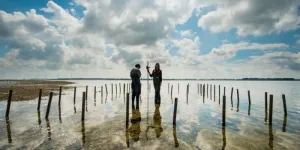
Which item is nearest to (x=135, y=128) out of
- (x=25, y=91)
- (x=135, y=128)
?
(x=135, y=128)

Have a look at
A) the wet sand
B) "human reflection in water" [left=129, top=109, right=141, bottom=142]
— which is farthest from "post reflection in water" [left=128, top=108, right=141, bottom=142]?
the wet sand

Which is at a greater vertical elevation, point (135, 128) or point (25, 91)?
point (135, 128)

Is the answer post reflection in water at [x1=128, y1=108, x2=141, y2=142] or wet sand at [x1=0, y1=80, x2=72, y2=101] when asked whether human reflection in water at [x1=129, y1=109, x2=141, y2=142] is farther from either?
wet sand at [x1=0, y1=80, x2=72, y2=101]

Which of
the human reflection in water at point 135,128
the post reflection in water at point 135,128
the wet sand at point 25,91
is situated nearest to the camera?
the post reflection in water at point 135,128

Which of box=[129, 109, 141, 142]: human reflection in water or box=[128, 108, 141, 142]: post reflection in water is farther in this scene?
box=[129, 109, 141, 142]: human reflection in water

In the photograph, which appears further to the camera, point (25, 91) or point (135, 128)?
point (25, 91)

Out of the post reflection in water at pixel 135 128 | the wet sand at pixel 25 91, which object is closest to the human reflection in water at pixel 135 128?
the post reflection in water at pixel 135 128

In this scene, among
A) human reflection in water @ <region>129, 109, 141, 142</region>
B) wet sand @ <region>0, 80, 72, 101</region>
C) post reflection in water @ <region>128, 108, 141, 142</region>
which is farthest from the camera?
wet sand @ <region>0, 80, 72, 101</region>

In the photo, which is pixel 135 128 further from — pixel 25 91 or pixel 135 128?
pixel 25 91

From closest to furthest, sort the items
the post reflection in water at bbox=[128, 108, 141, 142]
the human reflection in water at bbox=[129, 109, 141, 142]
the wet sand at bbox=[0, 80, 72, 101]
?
the post reflection in water at bbox=[128, 108, 141, 142]
the human reflection in water at bbox=[129, 109, 141, 142]
the wet sand at bbox=[0, 80, 72, 101]

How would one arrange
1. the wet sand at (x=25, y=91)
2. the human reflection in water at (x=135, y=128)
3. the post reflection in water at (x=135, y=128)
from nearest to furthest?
the post reflection in water at (x=135, y=128)
the human reflection in water at (x=135, y=128)
the wet sand at (x=25, y=91)

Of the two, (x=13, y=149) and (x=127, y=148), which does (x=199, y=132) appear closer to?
(x=127, y=148)

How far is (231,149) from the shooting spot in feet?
24.7

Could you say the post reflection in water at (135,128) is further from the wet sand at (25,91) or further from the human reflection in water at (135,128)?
the wet sand at (25,91)
